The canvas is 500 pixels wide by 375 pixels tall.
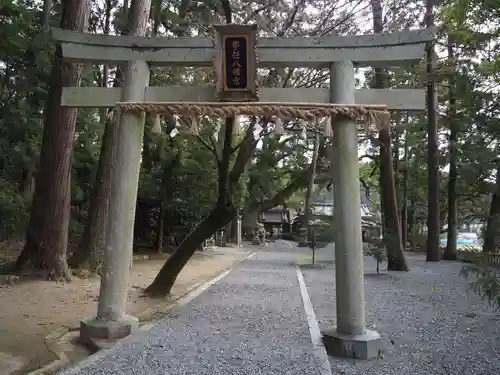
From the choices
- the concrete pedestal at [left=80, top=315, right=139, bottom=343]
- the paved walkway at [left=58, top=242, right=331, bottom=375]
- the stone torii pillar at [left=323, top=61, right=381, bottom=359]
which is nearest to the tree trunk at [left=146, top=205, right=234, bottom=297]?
the paved walkway at [left=58, top=242, right=331, bottom=375]

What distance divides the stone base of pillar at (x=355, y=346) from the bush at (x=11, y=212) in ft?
33.9

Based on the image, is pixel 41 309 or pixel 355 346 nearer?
pixel 355 346

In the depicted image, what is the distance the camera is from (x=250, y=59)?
→ 18.0ft

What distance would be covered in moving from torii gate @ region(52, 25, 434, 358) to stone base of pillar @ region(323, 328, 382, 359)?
0.01 m

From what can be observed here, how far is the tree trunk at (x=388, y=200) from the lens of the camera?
13.3 m

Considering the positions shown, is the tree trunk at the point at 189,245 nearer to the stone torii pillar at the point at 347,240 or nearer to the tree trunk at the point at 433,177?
the stone torii pillar at the point at 347,240

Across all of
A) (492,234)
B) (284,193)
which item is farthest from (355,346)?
(284,193)

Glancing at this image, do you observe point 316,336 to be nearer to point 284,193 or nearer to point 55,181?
point 55,181

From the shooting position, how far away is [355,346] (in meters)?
5.08

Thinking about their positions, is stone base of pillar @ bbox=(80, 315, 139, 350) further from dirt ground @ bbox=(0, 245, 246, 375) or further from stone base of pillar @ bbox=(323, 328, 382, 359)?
stone base of pillar @ bbox=(323, 328, 382, 359)

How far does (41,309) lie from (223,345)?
3.80 meters

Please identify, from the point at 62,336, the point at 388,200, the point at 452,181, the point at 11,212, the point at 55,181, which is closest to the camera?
the point at 62,336

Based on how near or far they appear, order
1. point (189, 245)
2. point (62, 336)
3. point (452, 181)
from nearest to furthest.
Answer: point (62, 336)
point (189, 245)
point (452, 181)

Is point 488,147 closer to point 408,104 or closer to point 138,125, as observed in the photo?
point 408,104
